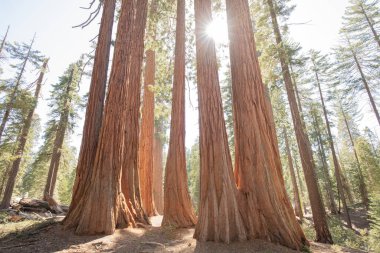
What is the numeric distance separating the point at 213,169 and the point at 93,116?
352 centimetres

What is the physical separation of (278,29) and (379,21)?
14902mm

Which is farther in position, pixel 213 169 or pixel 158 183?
pixel 158 183

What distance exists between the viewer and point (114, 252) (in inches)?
152

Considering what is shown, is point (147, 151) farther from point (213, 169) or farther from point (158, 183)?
point (213, 169)

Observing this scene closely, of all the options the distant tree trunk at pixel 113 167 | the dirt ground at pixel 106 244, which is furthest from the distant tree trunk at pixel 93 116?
the dirt ground at pixel 106 244

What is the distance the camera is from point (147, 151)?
10000 mm

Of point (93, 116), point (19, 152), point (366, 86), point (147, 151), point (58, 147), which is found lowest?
point (93, 116)

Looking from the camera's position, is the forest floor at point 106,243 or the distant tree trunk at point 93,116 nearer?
the forest floor at point 106,243

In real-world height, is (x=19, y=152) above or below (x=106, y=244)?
above

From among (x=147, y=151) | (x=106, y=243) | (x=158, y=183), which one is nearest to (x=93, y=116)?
(x=106, y=243)

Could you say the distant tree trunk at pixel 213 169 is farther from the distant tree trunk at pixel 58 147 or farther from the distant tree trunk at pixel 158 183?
the distant tree trunk at pixel 58 147

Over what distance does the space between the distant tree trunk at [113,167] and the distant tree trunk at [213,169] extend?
201 cm

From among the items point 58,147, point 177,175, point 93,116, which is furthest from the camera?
point 58,147

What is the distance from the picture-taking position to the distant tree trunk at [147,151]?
9398 mm
